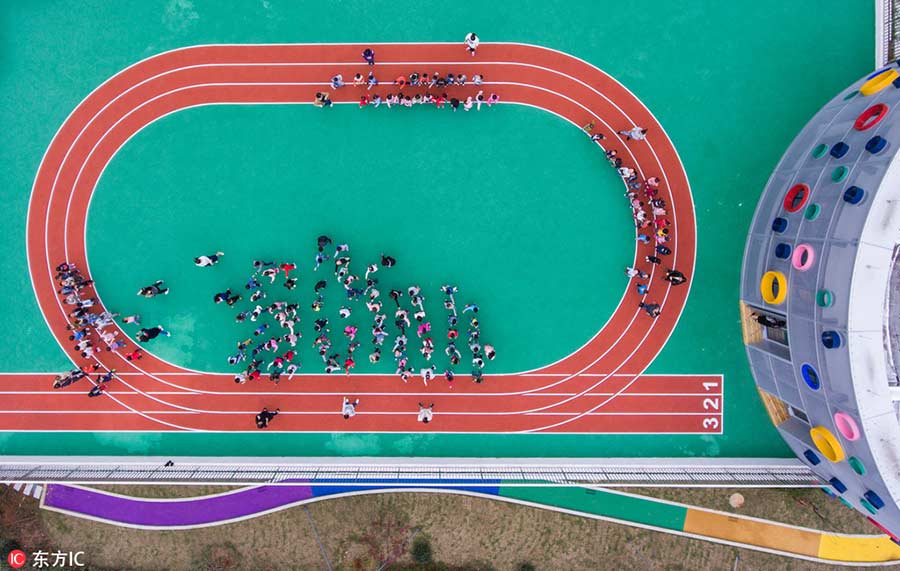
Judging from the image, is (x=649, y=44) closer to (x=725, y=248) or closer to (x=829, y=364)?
(x=725, y=248)

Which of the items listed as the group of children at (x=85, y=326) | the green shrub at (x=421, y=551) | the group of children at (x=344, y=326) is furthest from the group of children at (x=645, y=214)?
the group of children at (x=85, y=326)

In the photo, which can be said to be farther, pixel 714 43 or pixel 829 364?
pixel 714 43

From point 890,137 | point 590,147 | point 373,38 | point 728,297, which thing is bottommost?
point 728,297

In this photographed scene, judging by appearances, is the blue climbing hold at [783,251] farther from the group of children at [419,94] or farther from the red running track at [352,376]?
the group of children at [419,94]

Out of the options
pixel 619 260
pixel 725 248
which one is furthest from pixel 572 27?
pixel 725 248

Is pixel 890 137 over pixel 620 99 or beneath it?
→ beneath

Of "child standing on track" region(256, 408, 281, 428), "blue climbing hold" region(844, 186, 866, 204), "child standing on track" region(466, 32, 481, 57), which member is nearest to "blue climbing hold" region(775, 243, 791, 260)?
"blue climbing hold" region(844, 186, 866, 204)

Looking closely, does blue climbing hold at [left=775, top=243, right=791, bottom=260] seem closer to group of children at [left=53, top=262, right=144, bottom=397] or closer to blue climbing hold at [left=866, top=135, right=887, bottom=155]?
blue climbing hold at [left=866, top=135, right=887, bottom=155]
